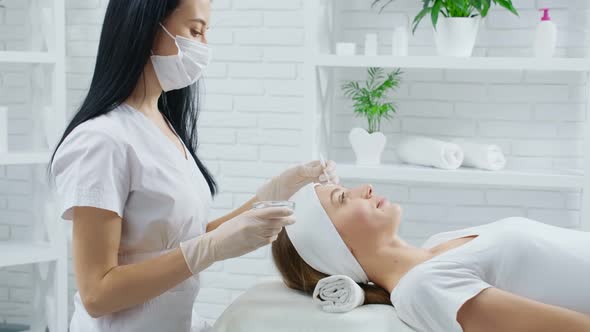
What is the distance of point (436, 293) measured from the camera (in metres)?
1.84

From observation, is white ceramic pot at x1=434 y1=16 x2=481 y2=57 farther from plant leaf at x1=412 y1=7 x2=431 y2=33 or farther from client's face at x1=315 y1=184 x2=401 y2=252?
client's face at x1=315 y1=184 x2=401 y2=252

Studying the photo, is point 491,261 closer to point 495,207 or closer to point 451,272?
point 451,272

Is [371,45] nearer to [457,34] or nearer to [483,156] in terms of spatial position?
[457,34]

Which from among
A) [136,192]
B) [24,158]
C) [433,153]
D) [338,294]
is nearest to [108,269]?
[136,192]

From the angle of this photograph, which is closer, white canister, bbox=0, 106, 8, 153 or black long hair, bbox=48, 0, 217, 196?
black long hair, bbox=48, 0, 217, 196

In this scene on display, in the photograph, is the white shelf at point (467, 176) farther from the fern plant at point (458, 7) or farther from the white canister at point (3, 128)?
the white canister at point (3, 128)

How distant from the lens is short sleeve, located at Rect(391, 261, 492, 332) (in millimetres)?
1812

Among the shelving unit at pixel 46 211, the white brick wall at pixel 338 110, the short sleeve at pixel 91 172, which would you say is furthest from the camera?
the white brick wall at pixel 338 110

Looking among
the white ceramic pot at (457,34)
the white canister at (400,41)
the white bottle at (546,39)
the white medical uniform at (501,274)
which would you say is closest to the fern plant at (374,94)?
the white canister at (400,41)

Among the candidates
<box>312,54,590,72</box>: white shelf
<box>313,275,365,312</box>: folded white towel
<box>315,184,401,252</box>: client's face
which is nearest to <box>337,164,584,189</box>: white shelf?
<box>312,54,590,72</box>: white shelf

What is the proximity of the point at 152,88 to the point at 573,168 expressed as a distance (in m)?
2.00

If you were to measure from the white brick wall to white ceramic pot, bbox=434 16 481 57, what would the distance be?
0.32 m

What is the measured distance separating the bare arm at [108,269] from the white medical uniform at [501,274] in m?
0.59

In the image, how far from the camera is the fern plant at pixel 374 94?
308 cm
